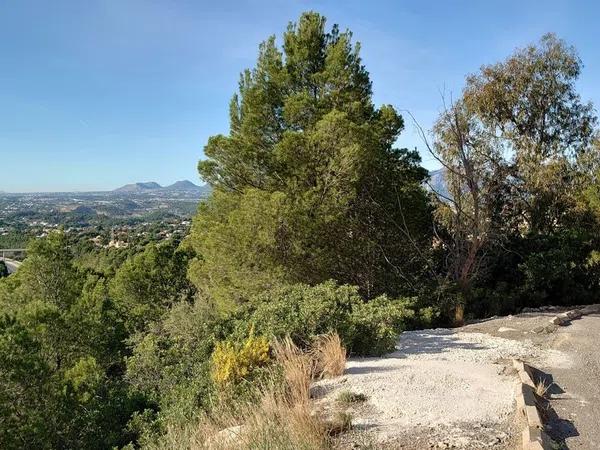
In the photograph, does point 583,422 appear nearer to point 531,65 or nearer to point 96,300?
point 531,65

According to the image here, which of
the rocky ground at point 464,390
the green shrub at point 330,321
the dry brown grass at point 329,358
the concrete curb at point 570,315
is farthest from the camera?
the concrete curb at point 570,315

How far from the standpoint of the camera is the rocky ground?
4012mm

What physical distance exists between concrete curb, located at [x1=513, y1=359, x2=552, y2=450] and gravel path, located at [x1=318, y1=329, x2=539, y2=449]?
117mm

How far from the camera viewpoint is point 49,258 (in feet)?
67.5

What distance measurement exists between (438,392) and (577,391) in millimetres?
1615

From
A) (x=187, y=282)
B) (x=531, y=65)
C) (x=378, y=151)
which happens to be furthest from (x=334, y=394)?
(x=187, y=282)

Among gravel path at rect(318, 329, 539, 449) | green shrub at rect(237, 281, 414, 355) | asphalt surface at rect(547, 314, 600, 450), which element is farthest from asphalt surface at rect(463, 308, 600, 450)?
green shrub at rect(237, 281, 414, 355)

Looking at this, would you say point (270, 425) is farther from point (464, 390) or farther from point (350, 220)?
point (350, 220)

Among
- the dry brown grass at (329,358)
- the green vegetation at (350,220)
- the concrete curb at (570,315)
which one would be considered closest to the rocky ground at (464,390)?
the dry brown grass at (329,358)

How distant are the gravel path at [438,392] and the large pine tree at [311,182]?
4.46m

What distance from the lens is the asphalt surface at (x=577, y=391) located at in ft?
13.6

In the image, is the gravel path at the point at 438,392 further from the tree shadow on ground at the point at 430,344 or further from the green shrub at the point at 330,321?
the green shrub at the point at 330,321

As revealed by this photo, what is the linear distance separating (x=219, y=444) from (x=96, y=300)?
19.1 metres

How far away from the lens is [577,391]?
527 cm
